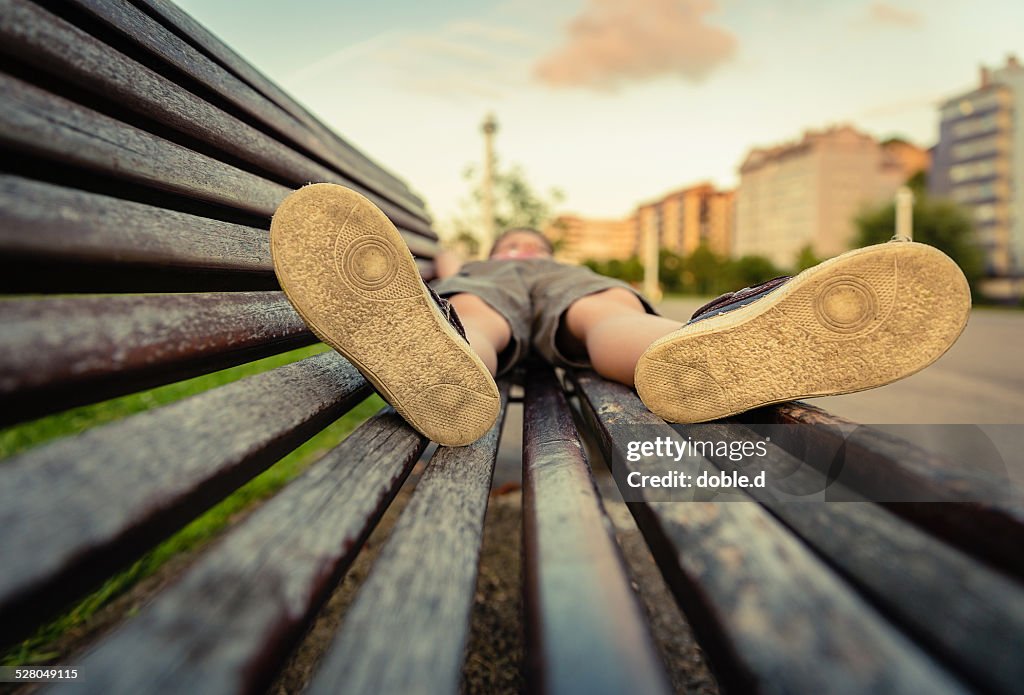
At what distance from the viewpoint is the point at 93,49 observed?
0.75m

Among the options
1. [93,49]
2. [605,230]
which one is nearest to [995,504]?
[93,49]

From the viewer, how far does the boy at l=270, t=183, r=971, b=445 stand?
814 millimetres

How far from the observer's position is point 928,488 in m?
0.59

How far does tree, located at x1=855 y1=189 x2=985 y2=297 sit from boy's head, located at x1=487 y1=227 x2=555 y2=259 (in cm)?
3109

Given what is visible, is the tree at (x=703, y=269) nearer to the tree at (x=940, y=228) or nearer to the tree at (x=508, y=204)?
the tree at (x=940, y=228)

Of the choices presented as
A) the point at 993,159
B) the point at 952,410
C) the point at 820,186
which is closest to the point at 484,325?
the point at 952,410

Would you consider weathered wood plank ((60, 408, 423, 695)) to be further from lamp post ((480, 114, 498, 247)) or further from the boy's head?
lamp post ((480, 114, 498, 247))

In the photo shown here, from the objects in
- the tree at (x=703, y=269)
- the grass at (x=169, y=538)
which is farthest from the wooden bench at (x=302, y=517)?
the tree at (x=703, y=269)

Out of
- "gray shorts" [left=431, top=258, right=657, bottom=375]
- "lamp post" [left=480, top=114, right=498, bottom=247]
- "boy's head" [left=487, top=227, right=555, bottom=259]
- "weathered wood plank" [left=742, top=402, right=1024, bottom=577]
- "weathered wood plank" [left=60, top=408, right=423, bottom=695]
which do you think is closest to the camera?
"weathered wood plank" [left=60, top=408, right=423, bottom=695]

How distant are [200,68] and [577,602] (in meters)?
1.22

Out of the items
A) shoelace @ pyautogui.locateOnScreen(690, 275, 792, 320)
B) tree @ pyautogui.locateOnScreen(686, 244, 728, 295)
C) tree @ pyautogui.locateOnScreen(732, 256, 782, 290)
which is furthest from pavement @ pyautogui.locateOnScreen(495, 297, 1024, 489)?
tree @ pyautogui.locateOnScreen(686, 244, 728, 295)

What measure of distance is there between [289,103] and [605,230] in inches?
4916

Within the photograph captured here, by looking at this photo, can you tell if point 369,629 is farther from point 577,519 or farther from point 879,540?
point 879,540

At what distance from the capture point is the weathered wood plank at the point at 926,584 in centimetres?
43
